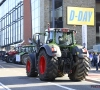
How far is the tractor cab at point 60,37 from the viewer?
54.1 ft

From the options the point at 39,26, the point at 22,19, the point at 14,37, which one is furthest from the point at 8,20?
the point at 39,26

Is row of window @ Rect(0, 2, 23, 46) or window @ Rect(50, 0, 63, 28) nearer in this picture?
window @ Rect(50, 0, 63, 28)

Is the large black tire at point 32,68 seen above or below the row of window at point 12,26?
below

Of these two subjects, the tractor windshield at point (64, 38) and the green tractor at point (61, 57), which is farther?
the tractor windshield at point (64, 38)

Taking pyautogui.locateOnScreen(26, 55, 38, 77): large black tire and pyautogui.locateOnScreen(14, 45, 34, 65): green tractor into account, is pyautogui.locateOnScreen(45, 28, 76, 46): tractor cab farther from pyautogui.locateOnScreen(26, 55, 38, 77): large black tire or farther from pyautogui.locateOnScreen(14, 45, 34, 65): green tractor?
pyautogui.locateOnScreen(14, 45, 34, 65): green tractor

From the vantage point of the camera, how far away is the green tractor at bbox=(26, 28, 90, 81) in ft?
49.8

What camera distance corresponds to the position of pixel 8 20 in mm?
74625

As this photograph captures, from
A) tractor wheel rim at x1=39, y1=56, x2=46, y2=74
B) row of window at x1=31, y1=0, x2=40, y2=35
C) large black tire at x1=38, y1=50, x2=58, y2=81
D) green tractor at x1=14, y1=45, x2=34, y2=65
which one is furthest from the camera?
row of window at x1=31, y1=0, x2=40, y2=35

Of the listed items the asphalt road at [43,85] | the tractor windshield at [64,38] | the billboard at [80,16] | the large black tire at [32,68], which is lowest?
the asphalt road at [43,85]

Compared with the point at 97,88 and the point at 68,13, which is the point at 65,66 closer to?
the point at 97,88

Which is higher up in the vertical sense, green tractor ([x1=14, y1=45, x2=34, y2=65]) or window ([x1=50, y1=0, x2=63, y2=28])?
window ([x1=50, y1=0, x2=63, y2=28])

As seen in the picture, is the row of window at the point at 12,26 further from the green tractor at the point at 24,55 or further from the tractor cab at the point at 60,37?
the tractor cab at the point at 60,37

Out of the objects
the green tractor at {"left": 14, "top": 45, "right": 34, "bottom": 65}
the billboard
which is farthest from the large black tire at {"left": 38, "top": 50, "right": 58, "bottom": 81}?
the billboard

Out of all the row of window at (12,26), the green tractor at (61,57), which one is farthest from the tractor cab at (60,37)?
the row of window at (12,26)
